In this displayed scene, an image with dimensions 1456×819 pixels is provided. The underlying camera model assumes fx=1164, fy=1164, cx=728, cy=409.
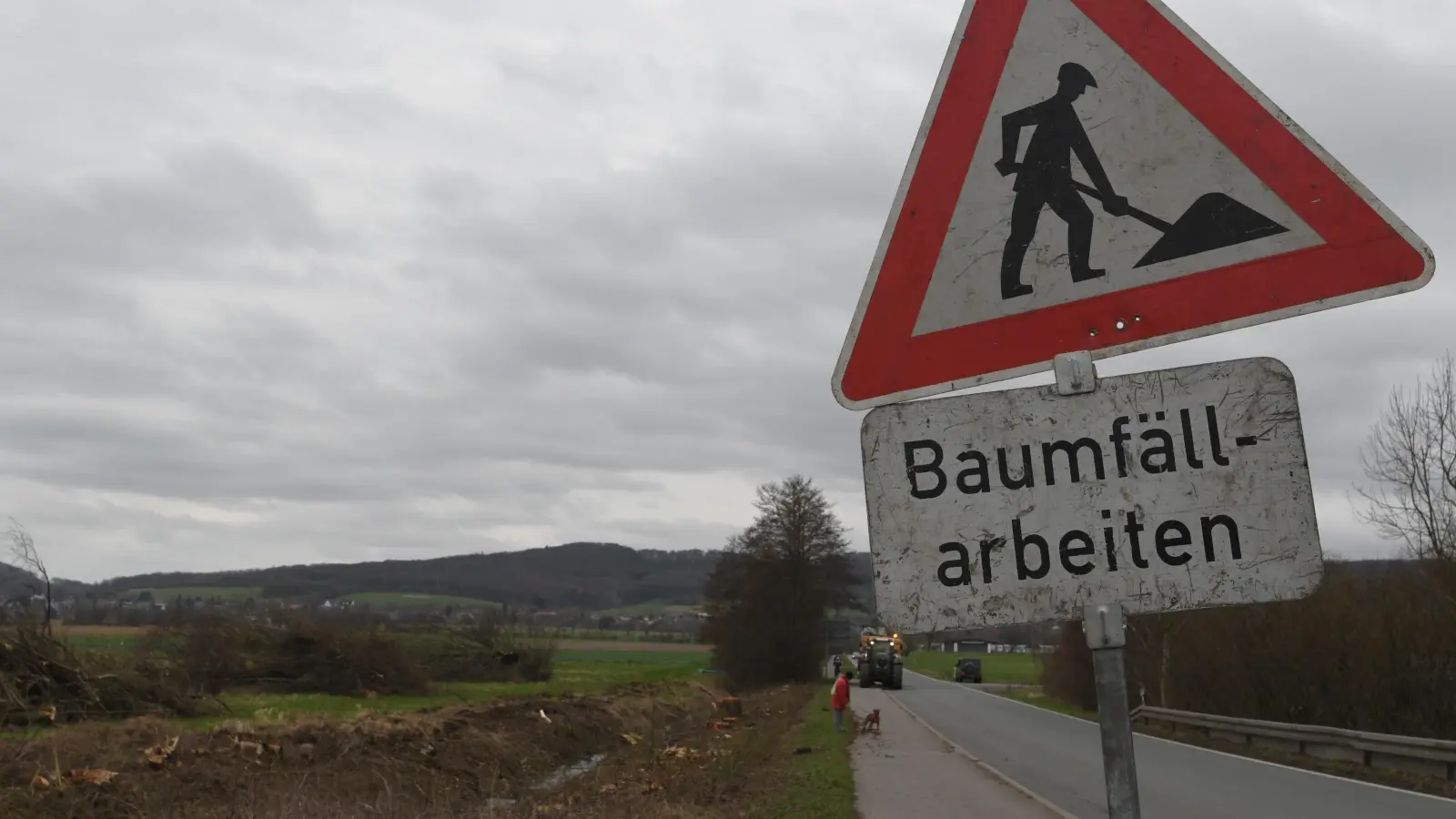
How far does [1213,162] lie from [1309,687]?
1003 inches

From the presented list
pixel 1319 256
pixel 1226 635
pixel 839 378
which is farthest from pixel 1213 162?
→ pixel 1226 635

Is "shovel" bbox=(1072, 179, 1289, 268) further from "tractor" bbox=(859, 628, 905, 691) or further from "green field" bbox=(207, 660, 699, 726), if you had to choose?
"tractor" bbox=(859, 628, 905, 691)

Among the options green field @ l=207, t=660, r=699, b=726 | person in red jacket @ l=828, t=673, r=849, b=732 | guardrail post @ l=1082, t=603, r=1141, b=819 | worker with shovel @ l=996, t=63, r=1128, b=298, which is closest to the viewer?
guardrail post @ l=1082, t=603, r=1141, b=819

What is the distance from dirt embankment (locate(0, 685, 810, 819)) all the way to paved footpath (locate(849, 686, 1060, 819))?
1885 mm

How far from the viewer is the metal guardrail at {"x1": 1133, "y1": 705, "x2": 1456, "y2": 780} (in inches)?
657

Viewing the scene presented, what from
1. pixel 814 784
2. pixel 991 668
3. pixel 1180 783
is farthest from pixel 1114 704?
pixel 991 668

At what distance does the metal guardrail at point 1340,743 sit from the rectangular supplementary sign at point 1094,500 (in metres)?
17.1

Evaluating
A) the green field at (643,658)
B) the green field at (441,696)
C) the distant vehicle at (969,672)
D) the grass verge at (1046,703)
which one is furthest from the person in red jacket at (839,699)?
the distant vehicle at (969,672)

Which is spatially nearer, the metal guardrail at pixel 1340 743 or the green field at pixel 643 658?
the metal guardrail at pixel 1340 743

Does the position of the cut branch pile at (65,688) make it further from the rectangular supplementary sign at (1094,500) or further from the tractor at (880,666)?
A: the tractor at (880,666)

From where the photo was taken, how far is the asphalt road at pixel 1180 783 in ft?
46.1

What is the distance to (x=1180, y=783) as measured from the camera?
1736 cm

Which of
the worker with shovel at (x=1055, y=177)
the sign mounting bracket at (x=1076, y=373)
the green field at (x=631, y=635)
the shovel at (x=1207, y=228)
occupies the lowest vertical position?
the sign mounting bracket at (x=1076, y=373)

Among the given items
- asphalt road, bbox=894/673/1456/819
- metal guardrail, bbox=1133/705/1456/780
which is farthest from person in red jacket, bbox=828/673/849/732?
metal guardrail, bbox=1133/705/1456/780
